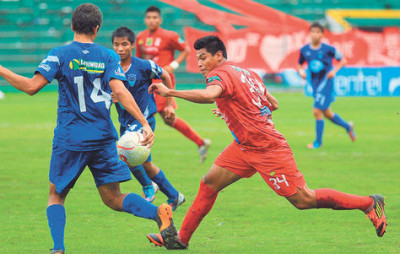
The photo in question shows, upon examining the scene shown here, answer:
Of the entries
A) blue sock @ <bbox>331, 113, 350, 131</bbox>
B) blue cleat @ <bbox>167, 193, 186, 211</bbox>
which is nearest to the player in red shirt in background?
blue sock @ <bbox>331, 113, 350, 131</bbox>

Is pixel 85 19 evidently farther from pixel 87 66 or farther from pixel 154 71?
pixel 154 71

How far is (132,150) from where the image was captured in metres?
6.19

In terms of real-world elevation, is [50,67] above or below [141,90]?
above

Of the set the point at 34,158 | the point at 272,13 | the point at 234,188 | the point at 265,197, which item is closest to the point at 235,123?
the point at 265,197

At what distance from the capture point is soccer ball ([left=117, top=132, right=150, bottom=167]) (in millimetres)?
6180

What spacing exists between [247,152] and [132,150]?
3.59ft

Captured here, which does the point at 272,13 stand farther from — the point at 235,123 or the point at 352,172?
the point at 235,123

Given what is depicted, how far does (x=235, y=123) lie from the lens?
575 centimetres

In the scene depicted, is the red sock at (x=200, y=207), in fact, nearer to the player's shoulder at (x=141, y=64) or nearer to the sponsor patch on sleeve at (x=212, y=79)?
the sponsor patch on sleeve at (x=212, y=79)

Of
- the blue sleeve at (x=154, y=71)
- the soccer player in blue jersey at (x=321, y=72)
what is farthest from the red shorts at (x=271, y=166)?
the soccer player in blue jersey at (x=321, y=72)

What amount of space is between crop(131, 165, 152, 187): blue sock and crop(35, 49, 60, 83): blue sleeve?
269cm

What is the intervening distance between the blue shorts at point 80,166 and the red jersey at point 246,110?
3.29ft

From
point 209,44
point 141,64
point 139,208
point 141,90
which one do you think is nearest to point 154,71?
point 141,64

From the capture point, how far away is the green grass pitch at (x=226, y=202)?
621 cm
